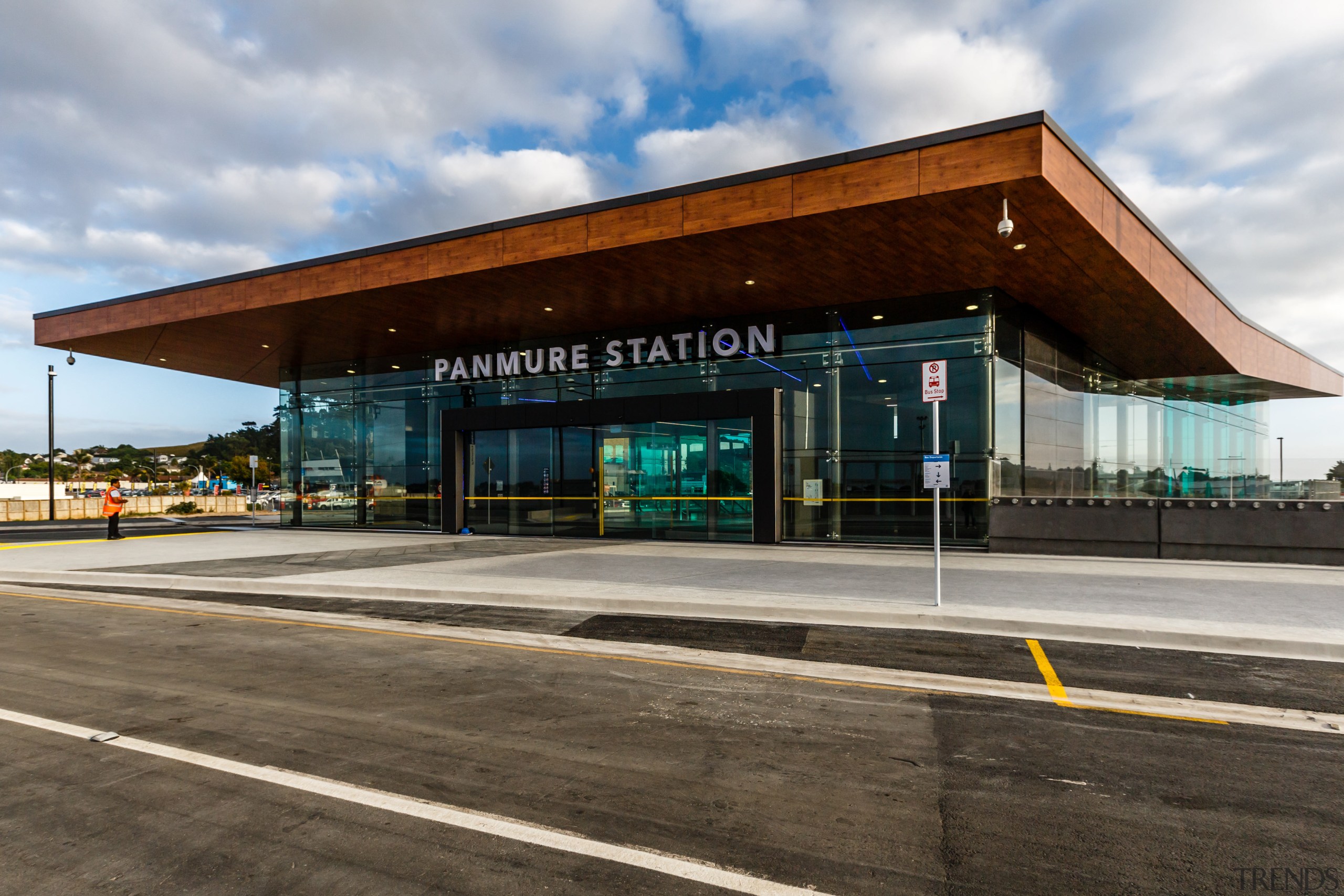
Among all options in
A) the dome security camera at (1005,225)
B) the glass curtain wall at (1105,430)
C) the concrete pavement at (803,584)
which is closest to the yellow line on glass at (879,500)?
the glass curtain wall at (1105,430)

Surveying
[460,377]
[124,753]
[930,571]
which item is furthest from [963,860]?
[460,377]

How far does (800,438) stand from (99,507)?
145 ft

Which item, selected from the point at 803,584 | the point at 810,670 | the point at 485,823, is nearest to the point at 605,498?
the point at 803,584

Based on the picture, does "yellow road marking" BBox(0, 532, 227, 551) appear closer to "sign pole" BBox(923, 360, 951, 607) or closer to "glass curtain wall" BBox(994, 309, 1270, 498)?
"sign pole" BBox(923, 360, 951, 607)

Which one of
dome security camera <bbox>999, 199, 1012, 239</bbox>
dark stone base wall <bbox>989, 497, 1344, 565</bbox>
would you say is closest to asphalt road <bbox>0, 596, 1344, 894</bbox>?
dome security camera <bbox>999, 199, 1012, 239</bbox>

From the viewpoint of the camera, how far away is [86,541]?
23.7 metres

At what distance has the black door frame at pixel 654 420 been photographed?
19.9 meters

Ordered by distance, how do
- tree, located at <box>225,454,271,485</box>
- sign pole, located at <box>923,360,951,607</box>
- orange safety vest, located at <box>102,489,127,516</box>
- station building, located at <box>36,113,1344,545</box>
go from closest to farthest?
1. sign pole, located at <box>923,360,951,607</box>
2. station building, located at <box>36,113,1344,545</box>
3. orange safety vest, located at <box>102,489,127,516</box>
4. tree, located at <box>225,454,271,485</box>

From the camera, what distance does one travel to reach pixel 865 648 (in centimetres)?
829

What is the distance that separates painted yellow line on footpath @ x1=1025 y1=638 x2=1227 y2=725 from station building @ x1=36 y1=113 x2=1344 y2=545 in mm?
7456

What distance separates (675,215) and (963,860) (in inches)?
491

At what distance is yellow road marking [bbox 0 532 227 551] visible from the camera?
2159cm

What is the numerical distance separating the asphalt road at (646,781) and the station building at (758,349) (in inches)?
350

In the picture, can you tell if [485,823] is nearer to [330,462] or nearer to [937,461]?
[937,461]
